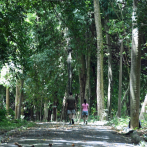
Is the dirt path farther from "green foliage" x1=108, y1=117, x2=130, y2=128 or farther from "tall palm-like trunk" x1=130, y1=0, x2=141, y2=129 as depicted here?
"green foliage" x1=108, y1=117, x2=130, y2=128

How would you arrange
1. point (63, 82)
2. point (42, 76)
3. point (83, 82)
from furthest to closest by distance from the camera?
point (63, 82) → point (83, 82) → point (42, 76)

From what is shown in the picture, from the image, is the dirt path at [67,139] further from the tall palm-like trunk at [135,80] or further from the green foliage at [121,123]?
the green foliage at [121,123]

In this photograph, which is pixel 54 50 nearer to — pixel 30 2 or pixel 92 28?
pixel 92 28

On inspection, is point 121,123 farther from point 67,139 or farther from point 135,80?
point 67,139

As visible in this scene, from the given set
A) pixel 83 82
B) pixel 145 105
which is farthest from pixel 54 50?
pixel 145 105

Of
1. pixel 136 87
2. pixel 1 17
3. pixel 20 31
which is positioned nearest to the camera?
pixel 1 17

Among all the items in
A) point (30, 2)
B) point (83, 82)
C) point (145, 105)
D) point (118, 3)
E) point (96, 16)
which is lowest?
point (145, 105)

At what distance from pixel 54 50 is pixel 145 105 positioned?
9.36 metres

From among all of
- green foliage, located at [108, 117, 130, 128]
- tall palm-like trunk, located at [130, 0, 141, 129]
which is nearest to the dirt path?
tall palm-like trunk, located at [130, 0, 141, 129]

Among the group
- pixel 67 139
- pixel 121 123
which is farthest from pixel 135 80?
pixel 67 139

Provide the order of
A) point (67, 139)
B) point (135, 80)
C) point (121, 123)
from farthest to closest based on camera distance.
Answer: point (121, 123) → point (135, 80) → point (67, 139)

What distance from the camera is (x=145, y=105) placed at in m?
18.6

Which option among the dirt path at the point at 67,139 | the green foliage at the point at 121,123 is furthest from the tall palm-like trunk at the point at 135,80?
the green foliage at the point at 121,123

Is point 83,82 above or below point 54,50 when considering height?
below
